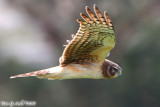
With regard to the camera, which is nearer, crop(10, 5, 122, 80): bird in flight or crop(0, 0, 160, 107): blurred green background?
crop(10, 5, 122, 80): bird in flight

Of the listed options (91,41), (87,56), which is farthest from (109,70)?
(91,41)

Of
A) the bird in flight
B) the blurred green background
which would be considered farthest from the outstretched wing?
the blurred green background

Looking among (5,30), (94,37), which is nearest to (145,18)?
(5,30)

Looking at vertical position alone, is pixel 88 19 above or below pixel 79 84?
above

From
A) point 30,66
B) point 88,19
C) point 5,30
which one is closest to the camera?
point 88,19

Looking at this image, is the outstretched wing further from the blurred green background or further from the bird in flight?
the blurred green background

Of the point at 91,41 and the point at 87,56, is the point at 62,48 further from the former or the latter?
the point at 91,41

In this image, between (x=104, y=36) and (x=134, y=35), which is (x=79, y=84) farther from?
(x=104, y=36)

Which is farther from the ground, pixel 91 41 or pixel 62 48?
pixel 91 41
